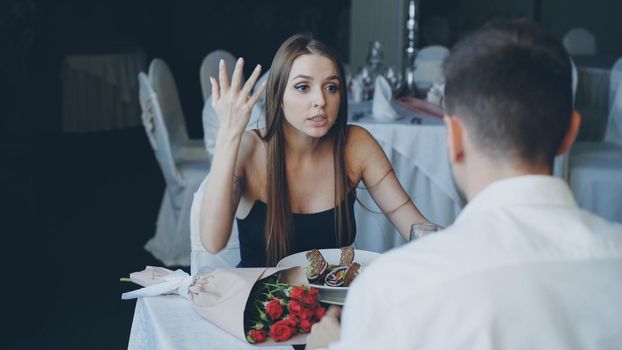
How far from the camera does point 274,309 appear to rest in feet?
4.84

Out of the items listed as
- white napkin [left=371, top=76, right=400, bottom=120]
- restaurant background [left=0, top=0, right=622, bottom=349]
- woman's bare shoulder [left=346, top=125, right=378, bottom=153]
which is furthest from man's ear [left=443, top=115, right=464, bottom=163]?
white napkin [left=371, top=76, right=400, bottom=120]

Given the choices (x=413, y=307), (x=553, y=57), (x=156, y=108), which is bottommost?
(x=156, y=108)

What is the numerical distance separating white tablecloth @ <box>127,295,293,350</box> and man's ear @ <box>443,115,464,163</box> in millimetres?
513

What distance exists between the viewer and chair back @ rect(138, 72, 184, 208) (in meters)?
4.33

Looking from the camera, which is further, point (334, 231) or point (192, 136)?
point (192, 136)

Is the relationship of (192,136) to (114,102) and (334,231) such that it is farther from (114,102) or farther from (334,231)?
(334,231)

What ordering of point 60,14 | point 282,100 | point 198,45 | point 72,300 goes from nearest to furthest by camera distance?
point 282,100 < point 72,300 < point 60,14 < point 198,45

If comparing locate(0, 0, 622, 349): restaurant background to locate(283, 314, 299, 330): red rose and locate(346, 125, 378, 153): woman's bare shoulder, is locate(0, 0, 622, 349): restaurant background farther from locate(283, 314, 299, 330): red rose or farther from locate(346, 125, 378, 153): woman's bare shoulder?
locate(283, 314, 299, 330): red rose

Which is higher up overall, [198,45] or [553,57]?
[553,57]

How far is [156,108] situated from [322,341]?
3.12m

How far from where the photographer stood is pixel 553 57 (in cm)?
110

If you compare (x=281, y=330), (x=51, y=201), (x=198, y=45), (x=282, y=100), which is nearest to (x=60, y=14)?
(x=198, y=45)

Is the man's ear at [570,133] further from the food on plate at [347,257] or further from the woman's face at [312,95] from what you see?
the woman's face at [312,95]

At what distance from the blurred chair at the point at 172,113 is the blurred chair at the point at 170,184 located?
0.10 m
